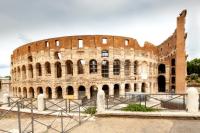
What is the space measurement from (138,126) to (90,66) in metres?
20.0

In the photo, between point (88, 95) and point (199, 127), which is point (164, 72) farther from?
point (199, 127)

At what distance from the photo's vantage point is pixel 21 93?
1224 inches

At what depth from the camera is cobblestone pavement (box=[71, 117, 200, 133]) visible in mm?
7105

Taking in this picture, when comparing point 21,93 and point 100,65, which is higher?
point 100,65

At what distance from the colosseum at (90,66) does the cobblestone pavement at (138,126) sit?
17.5 meters

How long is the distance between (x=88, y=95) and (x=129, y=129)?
61.6 feet

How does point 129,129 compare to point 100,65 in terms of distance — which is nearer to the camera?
point 129,129

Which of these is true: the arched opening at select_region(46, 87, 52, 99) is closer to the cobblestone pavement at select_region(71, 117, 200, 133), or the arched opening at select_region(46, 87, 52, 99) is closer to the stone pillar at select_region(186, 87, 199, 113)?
the cobblestone pavement at select_region(71, 117, 200, 133)

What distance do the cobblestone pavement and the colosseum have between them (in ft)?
57.3

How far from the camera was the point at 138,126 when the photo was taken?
7699 millimetres

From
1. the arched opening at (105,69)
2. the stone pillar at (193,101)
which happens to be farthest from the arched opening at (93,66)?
the stone pillar at (193,101)

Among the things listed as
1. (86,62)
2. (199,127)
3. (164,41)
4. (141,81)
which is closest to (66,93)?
(86,62)

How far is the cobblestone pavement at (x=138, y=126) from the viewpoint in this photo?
7.11m

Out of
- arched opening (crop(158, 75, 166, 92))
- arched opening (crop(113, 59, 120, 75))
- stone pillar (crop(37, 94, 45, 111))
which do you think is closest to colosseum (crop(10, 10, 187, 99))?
arched opening (crop(113, 59, 120, 75))
